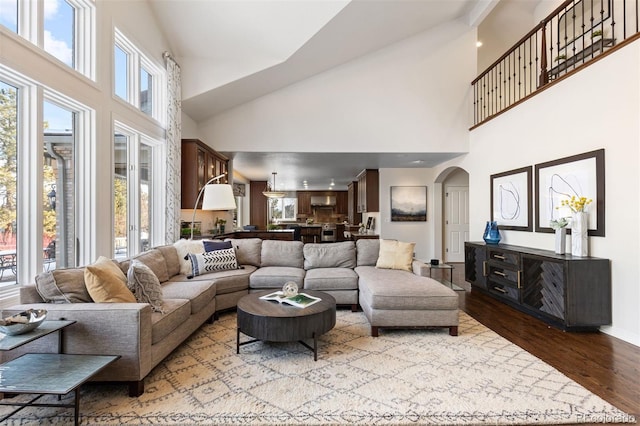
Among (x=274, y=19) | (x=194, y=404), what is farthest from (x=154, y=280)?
(x=274, y=19)

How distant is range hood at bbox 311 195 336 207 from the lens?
14.2m

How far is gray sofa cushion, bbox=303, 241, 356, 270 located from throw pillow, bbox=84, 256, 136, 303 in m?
2.48

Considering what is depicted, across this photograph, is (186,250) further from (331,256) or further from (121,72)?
(121,72)

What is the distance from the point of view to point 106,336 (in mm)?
2184

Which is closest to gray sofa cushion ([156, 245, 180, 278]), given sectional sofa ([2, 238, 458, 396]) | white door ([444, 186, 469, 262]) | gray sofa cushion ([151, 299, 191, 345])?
sectional sofa ([2, 238, 458, 396])

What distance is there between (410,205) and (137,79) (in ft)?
21.6

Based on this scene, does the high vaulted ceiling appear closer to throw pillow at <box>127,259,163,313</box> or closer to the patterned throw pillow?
the patterned throw pillow

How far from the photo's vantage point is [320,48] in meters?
5.23

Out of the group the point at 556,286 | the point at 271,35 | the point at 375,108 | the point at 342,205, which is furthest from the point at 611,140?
the point at 342,205

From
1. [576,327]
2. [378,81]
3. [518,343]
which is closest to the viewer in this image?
[518,343]

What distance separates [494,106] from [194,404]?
630cm

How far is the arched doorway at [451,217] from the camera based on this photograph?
838cm

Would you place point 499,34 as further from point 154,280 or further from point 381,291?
point 154,280

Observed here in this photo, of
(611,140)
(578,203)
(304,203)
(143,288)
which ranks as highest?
(611,140)
